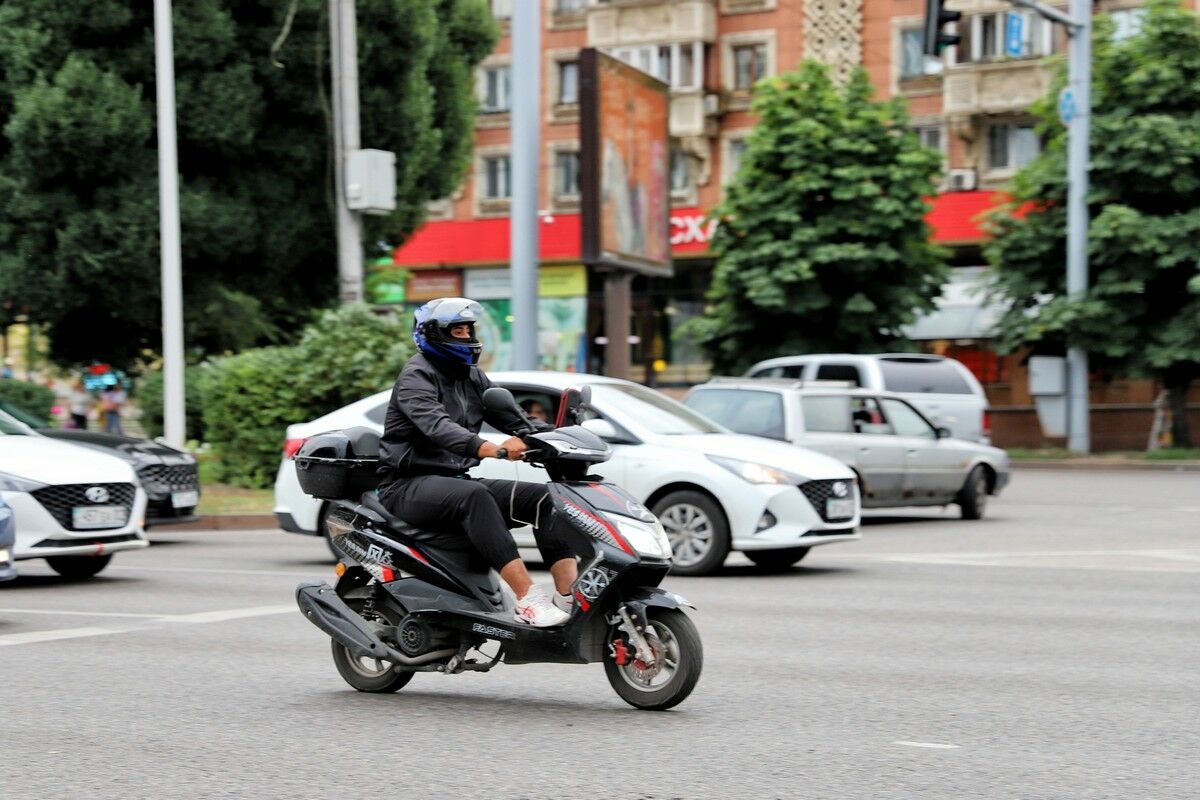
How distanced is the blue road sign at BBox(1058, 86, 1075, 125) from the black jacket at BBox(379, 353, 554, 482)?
2704cm

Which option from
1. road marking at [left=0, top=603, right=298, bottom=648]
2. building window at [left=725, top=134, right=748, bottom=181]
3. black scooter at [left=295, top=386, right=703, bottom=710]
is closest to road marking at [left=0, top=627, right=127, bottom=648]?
road marking at [left=0, top=603, right=298, bottom=648]

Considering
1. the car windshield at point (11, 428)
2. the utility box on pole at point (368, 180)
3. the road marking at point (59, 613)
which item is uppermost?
the utility box on pole at point (368, 180)

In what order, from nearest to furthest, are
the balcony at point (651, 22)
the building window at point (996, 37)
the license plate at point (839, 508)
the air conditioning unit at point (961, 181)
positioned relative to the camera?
the license plate at point (839, 508) < the building window at point (996, 37) < the air conditioning unit at point (961, 181) < the balcony at point (651, 22)

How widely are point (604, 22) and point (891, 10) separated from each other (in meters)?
7.46

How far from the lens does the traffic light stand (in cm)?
2267

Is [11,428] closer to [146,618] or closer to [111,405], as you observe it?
[146,618]

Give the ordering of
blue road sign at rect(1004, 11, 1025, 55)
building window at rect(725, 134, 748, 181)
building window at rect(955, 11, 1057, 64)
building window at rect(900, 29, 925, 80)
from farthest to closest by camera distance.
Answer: building window at rect(725, 134, 748, 181), building window at rect(900, 29, 925, 80), building window at rect(955, 11, 1057, 64), blue road sign at rect(1004, 11, 1025, 55)

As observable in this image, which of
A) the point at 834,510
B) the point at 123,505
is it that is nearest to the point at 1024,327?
the point at 834,510

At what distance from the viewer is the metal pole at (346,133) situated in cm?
2402

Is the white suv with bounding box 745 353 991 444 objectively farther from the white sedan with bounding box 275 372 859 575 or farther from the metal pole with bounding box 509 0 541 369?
the white sedan with bounding box 275 372 859 575

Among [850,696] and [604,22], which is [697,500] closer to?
[850,696]

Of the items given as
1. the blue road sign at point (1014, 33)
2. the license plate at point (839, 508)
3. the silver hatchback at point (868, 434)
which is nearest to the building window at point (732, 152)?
the blue road sign at point (1014, 33)

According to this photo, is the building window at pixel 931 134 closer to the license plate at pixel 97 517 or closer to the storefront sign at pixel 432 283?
the storefront sign at pixel 432 283

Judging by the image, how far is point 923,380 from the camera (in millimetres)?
26484
